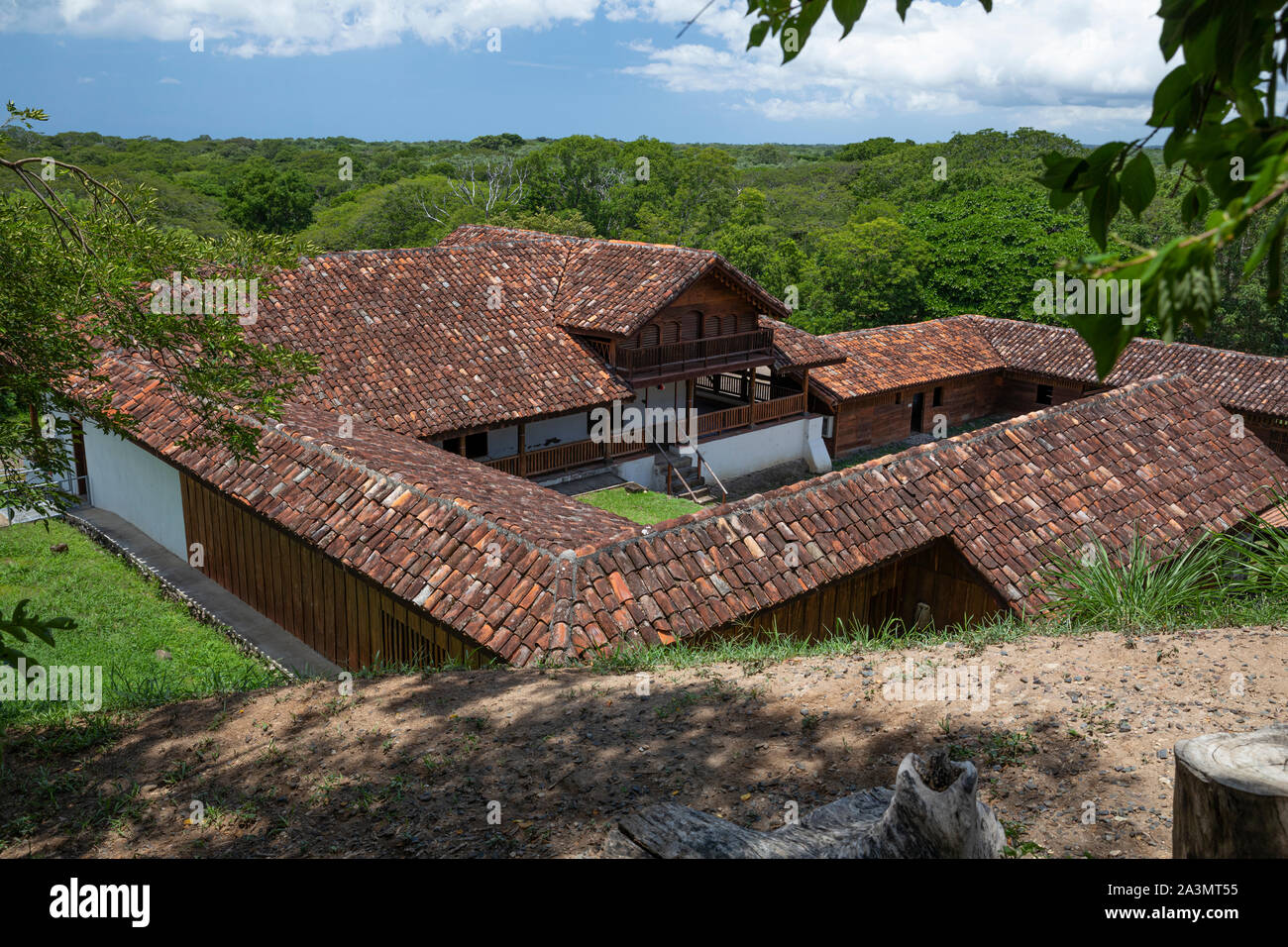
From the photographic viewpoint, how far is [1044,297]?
3481cm

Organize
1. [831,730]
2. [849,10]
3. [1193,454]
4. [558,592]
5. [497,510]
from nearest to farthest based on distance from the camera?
[849,10] → [831,730] → [558,592] → [497,510] → [1193,454]

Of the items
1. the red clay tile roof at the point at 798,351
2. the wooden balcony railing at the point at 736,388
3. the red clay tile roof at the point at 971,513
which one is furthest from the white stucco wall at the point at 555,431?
the red clay tile roof at the point at 971,513

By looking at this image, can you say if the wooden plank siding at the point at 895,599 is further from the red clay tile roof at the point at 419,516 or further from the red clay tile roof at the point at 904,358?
the red clay tile roof at the point at 904,358

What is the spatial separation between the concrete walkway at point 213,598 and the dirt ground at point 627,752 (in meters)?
4.14

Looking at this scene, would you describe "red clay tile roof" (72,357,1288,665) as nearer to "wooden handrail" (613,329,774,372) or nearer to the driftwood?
the driftwood

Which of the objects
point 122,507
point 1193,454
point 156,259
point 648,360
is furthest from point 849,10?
point 648,360

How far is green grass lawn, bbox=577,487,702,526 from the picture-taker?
808 inches

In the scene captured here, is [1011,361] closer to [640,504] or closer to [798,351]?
[798,351]

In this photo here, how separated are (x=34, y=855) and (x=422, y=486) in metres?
6.58

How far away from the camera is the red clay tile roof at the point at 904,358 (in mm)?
28188

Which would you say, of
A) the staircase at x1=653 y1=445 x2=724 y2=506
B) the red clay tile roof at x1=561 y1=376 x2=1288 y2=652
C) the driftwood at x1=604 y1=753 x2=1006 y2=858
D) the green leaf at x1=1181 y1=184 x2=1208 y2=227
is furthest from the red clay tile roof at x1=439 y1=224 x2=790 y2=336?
the green leaf at x1=1181 y1=184 x2=1208 y2=227

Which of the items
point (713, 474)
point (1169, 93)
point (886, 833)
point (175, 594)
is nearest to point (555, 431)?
point (713, 474)

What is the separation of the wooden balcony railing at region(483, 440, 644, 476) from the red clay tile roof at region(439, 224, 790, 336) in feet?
8.65

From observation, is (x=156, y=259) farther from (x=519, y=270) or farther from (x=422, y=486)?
(x=519, y=270)
